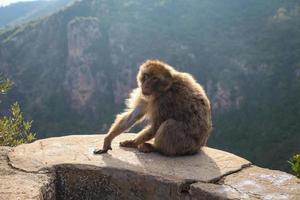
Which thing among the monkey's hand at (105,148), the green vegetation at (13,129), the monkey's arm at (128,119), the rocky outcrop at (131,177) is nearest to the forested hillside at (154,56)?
the green vegetation at (13,129)

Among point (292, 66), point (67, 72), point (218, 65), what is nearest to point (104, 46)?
point (67, 72)

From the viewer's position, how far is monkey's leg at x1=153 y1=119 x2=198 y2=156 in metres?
4.68

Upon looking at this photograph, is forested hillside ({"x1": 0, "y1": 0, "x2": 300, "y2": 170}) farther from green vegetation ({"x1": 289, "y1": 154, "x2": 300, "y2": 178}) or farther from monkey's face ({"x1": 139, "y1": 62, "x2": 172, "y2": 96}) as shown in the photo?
green vegetation ({"x1": 289, "y1": 154, "x2": 300, "y2": 178})

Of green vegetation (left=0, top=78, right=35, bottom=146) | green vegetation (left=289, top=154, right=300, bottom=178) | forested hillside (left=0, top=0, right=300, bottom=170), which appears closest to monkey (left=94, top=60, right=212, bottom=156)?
green vegetation (left=289, top=154, right=300, bottom=178)

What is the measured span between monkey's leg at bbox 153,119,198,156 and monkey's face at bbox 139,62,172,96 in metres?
0.38

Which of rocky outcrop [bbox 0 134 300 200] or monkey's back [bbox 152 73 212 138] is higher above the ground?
monkey's back [bbox 152 73 212 138]

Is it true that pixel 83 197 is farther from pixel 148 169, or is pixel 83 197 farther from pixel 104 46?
pixel 104 46

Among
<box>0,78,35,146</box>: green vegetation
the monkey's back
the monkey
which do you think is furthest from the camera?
<box>0,78,35,146</box>: green vegetation

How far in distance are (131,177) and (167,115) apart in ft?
3.56

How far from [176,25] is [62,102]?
54.7ft

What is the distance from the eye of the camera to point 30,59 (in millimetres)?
63656

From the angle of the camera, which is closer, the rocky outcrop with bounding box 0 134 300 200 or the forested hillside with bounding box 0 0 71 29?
the rocky outcrop with bounding box 0 134 300 200

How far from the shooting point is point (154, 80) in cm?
497

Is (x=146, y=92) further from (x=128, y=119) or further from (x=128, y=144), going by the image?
(x=128, y=144)
